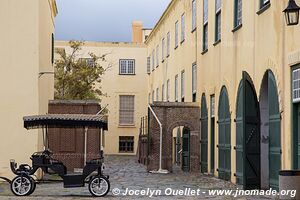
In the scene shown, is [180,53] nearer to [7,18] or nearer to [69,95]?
[69,95]

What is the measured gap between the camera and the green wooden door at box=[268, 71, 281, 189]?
49.6 feet

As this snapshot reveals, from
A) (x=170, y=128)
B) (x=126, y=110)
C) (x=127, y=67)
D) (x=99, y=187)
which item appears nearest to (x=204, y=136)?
(x=170, y=128)

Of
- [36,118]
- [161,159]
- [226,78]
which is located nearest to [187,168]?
[161,159]

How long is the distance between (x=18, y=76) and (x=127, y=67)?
31.4 metres

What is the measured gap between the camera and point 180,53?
105 feet

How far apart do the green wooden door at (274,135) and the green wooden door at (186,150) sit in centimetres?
1119

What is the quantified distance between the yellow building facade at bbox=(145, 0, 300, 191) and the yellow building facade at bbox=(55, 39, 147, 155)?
1918 centimetres

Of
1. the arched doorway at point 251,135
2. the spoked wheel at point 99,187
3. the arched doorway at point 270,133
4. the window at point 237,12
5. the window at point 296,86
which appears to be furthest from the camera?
the window at point 237,12

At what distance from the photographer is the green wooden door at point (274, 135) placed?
49.6 feet

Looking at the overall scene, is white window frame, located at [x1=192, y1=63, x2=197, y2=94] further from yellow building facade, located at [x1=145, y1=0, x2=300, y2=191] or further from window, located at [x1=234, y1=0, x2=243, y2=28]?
window, located at [x1=234, y1=0, x2=243, y2=28]

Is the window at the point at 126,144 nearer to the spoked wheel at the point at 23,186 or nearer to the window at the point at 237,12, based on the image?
the window at the point at 237,12

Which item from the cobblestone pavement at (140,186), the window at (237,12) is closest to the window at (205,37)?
the window at (237,12)

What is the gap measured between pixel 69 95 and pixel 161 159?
13344mm

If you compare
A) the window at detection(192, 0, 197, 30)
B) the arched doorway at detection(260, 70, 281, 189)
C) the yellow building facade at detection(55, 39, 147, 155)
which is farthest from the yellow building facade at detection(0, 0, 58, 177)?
the yellow building facade at detection(55, 39, 147, 155)
